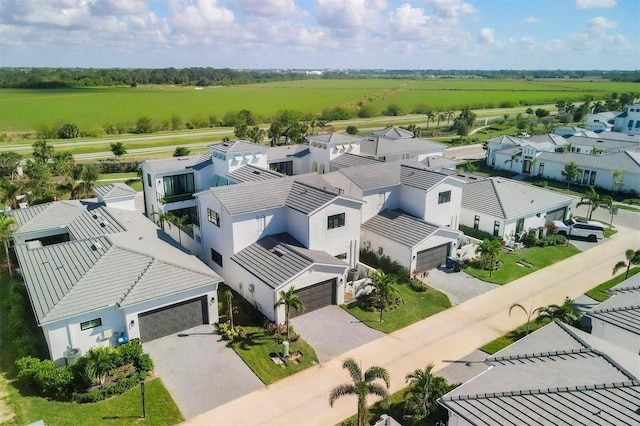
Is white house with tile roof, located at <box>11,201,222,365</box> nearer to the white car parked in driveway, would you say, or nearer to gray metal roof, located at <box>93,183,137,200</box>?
gray metal roof, located at <box>93,183,137,200</box>

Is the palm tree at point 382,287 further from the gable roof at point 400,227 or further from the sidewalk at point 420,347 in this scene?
the gable roof at point 400,227

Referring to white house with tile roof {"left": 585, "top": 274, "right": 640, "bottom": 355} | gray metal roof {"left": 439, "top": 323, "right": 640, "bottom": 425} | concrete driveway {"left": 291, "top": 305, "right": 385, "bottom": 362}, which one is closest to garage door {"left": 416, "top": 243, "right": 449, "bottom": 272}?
concrete driveway {"left": 291, "top": 305, "right": 385, "bottom": 362}

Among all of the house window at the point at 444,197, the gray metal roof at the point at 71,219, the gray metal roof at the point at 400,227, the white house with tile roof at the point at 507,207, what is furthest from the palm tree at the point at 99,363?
the white house with tile roof at the point at 507,207

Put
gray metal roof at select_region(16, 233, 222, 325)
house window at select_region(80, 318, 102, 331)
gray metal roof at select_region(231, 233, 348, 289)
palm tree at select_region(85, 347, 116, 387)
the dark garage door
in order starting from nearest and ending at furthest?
palm tree at select_region(85, 347, 116, 387), house window at select_region(80, 318, 102, 331), gray metal roof at select_region(16, 233, 222, 325), the dark garage door, gray metal roof at select_region(231, 233, 348, 289)

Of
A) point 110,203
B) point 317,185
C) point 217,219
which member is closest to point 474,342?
point 317,185

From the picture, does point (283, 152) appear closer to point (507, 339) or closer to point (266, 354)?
point (266, 354)
